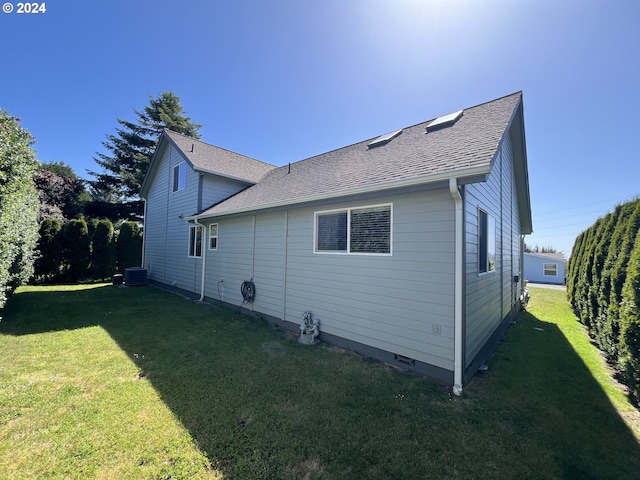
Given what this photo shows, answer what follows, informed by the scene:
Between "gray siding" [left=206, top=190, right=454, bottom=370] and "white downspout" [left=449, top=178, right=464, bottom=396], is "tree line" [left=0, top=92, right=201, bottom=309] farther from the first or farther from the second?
"white downspout" [left=449, top=178, right=464, bottom=396]

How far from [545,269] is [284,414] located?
1279 inches

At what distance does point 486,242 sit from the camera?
5.27 metres

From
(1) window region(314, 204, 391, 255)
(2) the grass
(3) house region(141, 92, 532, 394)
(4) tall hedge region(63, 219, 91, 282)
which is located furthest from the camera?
(4) tall hedge region(63, 219, 91, 282)

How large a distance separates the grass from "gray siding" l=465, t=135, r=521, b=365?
739 millimetres

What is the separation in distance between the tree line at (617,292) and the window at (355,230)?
3.43 meters

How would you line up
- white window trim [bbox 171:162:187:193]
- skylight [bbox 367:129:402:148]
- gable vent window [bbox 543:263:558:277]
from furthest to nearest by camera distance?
1. gable vent window [bbox 543:263:558:277]
2. white window trim [bbox 171:162:187:193]
3. skylight [bbox 367:129:402:148]

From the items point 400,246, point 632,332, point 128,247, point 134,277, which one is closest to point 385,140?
point 400,246

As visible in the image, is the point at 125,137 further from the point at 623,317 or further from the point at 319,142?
the point at 623,317

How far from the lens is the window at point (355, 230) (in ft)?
15.0

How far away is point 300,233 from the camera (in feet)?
19.6

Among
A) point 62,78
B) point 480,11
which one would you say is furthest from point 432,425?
point 62,78

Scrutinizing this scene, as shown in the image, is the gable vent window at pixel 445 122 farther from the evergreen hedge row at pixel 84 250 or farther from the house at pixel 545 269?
the house at pixel 545 269

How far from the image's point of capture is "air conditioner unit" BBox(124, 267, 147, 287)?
11.9 metres

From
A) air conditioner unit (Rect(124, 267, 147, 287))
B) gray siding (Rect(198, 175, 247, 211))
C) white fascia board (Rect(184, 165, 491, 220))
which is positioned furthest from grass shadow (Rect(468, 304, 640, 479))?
air conditioner unit (Rect(124, 267, 147, 287))
